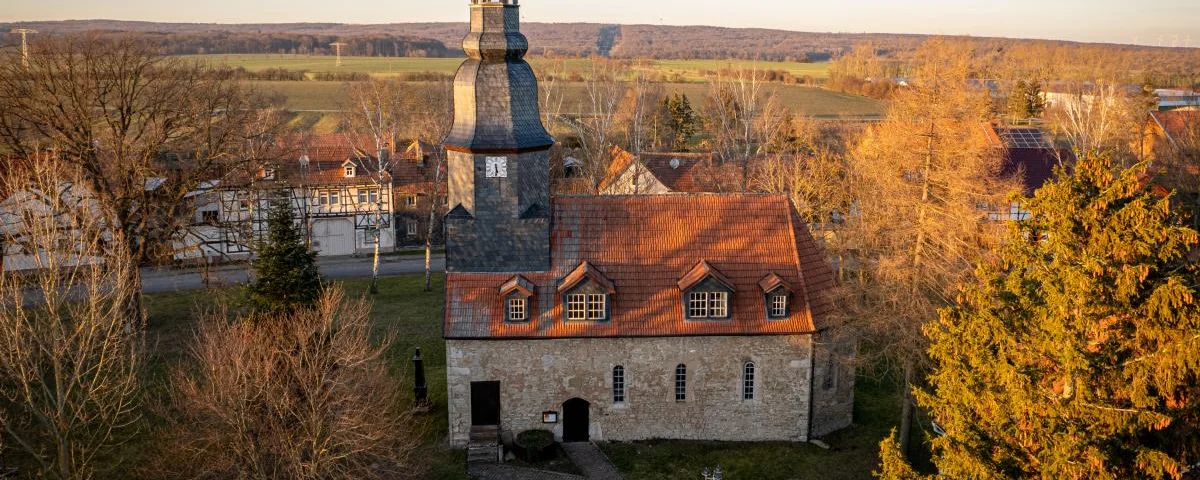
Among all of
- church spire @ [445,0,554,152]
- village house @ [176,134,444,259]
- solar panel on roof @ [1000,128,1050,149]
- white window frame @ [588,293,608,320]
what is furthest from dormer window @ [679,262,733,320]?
solar panel on roof @ [1000,128,1050,149]

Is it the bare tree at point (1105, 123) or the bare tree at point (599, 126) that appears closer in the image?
the bare tree at point (1105, 123)

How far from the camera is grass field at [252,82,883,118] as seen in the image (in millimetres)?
106188

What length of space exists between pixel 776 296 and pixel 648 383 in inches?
193

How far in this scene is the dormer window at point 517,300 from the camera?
2730 centimetres

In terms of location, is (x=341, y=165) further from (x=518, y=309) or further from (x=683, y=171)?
(x=518, y=309)

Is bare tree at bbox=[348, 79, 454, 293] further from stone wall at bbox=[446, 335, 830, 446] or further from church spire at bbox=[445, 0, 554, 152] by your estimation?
stone wall at bbox=[446, 335, 830, 446]

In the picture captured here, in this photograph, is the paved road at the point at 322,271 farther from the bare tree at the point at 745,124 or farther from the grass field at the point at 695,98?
the grass field at the point at 695,98

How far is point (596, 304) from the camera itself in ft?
91.1

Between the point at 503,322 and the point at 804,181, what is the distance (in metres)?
21.3

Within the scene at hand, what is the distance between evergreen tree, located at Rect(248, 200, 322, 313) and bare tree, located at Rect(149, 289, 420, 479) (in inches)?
133

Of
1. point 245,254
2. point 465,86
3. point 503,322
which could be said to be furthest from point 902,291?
point 245,254

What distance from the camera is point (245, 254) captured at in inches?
2158

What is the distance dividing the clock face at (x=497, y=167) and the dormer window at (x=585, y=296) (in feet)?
12.4

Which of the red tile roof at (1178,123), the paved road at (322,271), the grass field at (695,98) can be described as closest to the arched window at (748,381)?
the paved road at (322,271)
